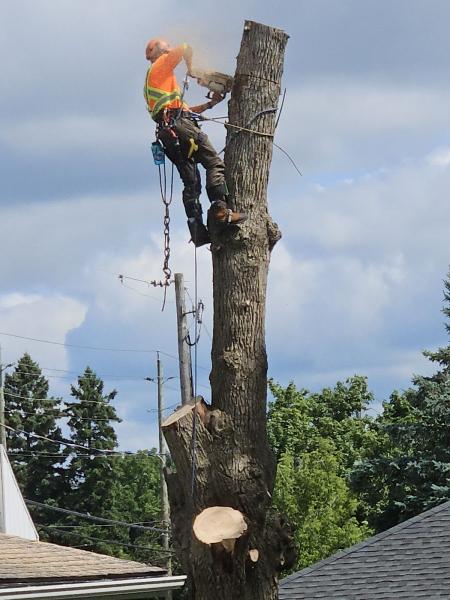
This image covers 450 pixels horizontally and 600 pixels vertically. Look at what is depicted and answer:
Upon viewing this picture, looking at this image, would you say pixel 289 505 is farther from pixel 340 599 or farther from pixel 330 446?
pixel 340 599

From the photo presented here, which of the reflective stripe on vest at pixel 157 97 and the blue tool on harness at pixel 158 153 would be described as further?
the blue tool on harness at pixel 158 153

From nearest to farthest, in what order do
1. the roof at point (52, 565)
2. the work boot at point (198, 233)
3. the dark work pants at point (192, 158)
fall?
the dark work pants at point (192, 158) → the work boot at point (198, 233) → the roof at point (52, 565)

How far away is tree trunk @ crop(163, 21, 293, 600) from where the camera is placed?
920 centimetres

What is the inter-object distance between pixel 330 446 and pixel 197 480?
29020 mm

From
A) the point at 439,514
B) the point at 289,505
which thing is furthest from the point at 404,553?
the point at 289,505

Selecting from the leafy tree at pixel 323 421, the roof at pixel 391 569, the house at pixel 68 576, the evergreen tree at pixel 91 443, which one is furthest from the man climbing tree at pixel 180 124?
the evergreen tree at pixel 91 443

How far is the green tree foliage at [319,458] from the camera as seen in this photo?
33.9 m

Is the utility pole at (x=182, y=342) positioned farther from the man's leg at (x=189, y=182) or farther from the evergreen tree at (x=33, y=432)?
the evergreen tree at (x=33, y=432)

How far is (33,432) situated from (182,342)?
33.7 m

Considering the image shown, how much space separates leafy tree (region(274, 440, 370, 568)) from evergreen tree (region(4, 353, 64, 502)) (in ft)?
70.8

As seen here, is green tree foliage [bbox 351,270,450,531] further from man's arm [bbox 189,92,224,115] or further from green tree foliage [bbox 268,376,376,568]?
man's arm [bbox 189,92,224,115]

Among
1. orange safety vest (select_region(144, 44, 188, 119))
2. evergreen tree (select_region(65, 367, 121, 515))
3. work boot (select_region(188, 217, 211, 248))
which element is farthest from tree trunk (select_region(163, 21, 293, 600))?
evergreen tree (select_region(65, 367, 121, 515))

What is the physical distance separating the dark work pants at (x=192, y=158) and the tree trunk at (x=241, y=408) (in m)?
0.12

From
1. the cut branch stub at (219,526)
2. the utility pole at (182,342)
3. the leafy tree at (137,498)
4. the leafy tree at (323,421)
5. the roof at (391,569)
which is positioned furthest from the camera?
the leafy tree at (137,498)
